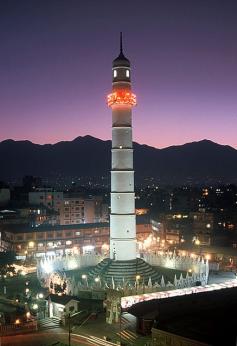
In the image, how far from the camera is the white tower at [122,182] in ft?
168

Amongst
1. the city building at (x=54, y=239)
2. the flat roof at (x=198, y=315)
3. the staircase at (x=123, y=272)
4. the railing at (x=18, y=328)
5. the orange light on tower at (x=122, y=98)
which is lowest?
the railing at (x=18, y=328)

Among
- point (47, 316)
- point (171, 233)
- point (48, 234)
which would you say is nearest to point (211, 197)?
point (171, 233)

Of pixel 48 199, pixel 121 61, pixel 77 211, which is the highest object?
pixel 121 61

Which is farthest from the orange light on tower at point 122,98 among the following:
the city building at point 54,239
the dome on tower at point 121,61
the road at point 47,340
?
the city building at point 54,239

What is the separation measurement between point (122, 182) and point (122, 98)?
8506mm

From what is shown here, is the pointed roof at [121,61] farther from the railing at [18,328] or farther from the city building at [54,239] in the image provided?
the city building at [54,239]

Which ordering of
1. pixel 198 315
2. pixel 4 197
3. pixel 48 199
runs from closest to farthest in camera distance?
pixel 198 315 < pixel 48 199 < pixel 4 197

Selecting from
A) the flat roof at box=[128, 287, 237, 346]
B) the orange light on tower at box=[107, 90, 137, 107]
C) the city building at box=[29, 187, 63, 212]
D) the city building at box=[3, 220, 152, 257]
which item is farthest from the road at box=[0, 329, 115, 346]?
the city building at box=[29, 187, 63, 212]

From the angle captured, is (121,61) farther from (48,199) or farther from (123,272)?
(48,199)

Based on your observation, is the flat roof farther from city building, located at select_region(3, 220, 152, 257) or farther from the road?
city building, located at select_region(3, 220, 152, 257)

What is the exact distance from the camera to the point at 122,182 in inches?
2019

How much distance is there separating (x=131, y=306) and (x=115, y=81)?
23951 millimetres

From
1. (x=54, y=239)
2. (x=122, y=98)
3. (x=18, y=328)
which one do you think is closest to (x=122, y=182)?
(x=122, y=98)

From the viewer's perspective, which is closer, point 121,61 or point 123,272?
point 123,272
